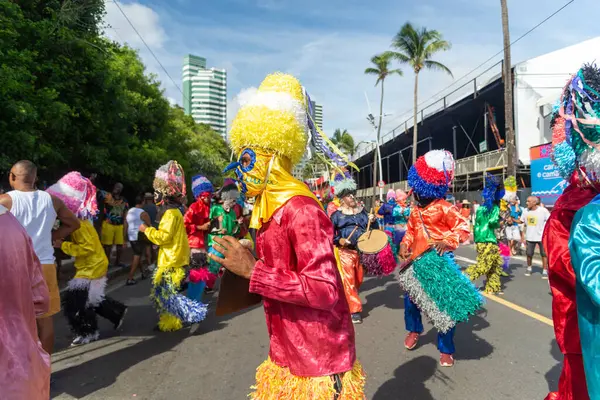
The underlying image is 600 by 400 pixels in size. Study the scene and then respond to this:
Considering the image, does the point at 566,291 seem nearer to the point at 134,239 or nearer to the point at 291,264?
the point at 291,264

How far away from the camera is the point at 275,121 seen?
204cm

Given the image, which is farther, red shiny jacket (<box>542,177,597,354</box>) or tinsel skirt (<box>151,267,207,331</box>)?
tinsel skirt (<box>151,267,207,331</box>)

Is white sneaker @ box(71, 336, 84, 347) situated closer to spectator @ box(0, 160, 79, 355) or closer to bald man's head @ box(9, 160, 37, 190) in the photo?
spectator @ box(0, 160, 79, 355)

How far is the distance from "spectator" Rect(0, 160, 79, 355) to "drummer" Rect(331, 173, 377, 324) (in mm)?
3369

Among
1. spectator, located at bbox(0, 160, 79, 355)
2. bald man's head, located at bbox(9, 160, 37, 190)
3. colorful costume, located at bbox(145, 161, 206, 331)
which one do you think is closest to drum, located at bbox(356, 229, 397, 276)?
colorful costume, located at bbox(145, 161, 206, 331)

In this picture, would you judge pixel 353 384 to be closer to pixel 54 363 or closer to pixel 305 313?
pixel 305 313

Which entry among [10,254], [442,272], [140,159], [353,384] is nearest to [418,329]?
[442,272]

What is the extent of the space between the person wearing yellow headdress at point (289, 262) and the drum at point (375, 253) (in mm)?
3476

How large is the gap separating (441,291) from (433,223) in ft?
2.32

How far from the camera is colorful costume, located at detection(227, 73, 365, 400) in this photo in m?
1.73

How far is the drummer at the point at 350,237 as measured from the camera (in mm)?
5840

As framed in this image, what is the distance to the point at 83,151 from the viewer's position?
933cm

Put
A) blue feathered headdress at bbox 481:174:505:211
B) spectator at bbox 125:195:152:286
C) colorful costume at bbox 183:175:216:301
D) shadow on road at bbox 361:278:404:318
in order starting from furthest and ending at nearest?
spectator at bbox 125:195:152:286, blue feathered headdress at bbox 481:174:505:211, shadow on road at bbox 361:278:404:318, colorful costume at bbox 183:175:216:301

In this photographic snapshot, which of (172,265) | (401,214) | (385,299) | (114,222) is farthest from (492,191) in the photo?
(114,222)
